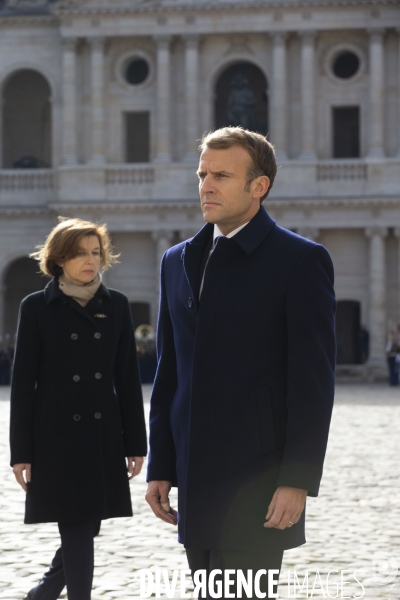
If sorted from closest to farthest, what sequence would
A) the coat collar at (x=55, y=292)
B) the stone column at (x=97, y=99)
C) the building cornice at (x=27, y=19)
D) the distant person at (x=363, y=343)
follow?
1. the coat collar at (x=55, y=292)
2. the distant person at (x=363, y=343)
3. the stone column at (x=97, y=99)
4. the building cornice at (x=27, y=19)

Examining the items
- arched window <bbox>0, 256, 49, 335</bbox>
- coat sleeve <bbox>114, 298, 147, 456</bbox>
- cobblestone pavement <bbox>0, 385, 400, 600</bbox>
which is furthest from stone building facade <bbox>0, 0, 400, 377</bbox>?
coat sleeve <bbox>114, 298, 147, 456</bbox>

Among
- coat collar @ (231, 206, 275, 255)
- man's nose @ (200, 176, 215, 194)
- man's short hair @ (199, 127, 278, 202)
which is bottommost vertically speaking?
coat collar @ (231, 206, 275, 255)

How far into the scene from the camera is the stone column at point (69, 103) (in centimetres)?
4166

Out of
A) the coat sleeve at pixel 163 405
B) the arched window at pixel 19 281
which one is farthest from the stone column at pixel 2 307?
the coat sleeve at pixel 163 405

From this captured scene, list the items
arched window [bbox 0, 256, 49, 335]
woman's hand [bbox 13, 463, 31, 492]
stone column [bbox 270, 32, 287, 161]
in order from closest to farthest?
woman's hand [bbox 13, 463, 31, 492]
stone column [bbox 270, 32, 287, 161]
arched window [bbox 0, 256, 49, 335]

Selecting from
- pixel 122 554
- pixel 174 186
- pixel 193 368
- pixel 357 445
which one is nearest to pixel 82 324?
pixel 193 368

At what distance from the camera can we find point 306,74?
4078 cm

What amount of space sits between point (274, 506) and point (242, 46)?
38.4 meters

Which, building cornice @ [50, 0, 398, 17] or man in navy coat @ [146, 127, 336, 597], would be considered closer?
man in navy coat @ [146, 127, 336, 597]

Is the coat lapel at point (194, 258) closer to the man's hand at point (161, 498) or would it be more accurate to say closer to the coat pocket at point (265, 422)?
the coat pocket at point (265, 422)

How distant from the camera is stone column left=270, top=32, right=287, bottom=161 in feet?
133

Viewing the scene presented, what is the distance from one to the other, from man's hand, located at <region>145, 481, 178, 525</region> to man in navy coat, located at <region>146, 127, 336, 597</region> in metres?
0.14

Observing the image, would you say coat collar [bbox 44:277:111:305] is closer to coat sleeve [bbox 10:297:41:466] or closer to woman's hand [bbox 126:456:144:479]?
coat sleeve [bbox 10:297:41:466]

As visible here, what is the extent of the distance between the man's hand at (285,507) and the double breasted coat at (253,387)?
4 cm
